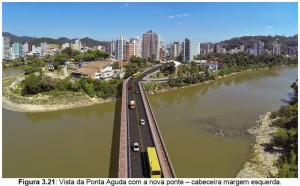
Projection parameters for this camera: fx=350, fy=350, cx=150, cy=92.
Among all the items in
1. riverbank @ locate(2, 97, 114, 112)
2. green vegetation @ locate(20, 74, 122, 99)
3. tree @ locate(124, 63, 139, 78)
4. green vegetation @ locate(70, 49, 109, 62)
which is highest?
green vegetation @ locate(70, 49, 109, 62)

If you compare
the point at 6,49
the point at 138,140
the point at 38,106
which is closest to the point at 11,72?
the point at 6,49

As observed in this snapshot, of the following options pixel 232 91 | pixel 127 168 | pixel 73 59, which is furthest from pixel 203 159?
pixel 73 59

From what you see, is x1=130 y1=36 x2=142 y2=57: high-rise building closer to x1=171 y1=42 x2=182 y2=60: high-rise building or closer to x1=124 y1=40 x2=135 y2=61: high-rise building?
x1=124 y1=40 x2=135 y2=61: high-rise building

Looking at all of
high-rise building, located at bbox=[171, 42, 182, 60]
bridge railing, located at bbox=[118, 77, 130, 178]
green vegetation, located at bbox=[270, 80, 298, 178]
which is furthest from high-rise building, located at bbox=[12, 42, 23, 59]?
green vegetation, located at bbox=[270, 80, 298, 178]

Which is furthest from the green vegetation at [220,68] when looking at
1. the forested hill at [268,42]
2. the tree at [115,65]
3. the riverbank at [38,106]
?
the forested hill at [268,42]

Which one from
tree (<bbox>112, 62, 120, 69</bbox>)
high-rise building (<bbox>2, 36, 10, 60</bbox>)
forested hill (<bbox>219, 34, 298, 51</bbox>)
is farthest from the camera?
forested hill (<bbox>219, 34, 298, 51</bbox>)

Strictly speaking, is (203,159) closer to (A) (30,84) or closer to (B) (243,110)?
(B) (243,110)
